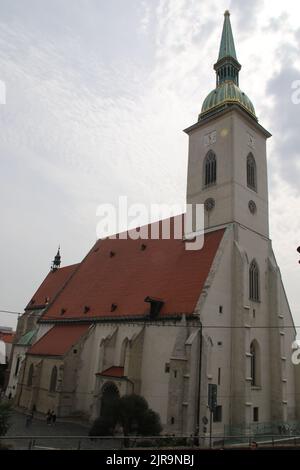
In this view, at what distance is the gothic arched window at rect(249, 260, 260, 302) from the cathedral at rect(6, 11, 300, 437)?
141 millimetres

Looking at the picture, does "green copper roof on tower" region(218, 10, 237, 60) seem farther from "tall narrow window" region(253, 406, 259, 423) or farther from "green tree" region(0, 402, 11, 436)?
"green tree" region(0, 402, 11, 436)

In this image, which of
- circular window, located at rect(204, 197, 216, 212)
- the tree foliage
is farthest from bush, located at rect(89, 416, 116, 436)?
circular window, located at rect(204, 197, 216, 212)

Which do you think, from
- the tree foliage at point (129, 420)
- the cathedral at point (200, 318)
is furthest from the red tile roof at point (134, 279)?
the tree foliage at point (129, 420)

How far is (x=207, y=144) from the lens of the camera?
3475cm

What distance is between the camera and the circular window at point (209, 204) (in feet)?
105

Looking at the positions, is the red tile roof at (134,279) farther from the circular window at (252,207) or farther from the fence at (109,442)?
the fence at (109,442)

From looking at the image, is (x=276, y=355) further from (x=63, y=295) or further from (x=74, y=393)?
(x=63, y=295)

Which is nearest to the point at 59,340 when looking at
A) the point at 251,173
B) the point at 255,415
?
the point at 255,415

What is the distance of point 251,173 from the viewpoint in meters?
33.4

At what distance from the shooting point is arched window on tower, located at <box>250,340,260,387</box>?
27.7 metres

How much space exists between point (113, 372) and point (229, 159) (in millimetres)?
18868

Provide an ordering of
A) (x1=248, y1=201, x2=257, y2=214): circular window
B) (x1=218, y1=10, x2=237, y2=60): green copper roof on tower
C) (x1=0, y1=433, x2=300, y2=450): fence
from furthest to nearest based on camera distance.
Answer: (x1=218, y1=10, x2=237, y2=60): green copper roof on tower
(x1=248, y1=201, x2=257, y2=214): circular window
(x1=0, y1=433, x2=300, y2=450): fence
